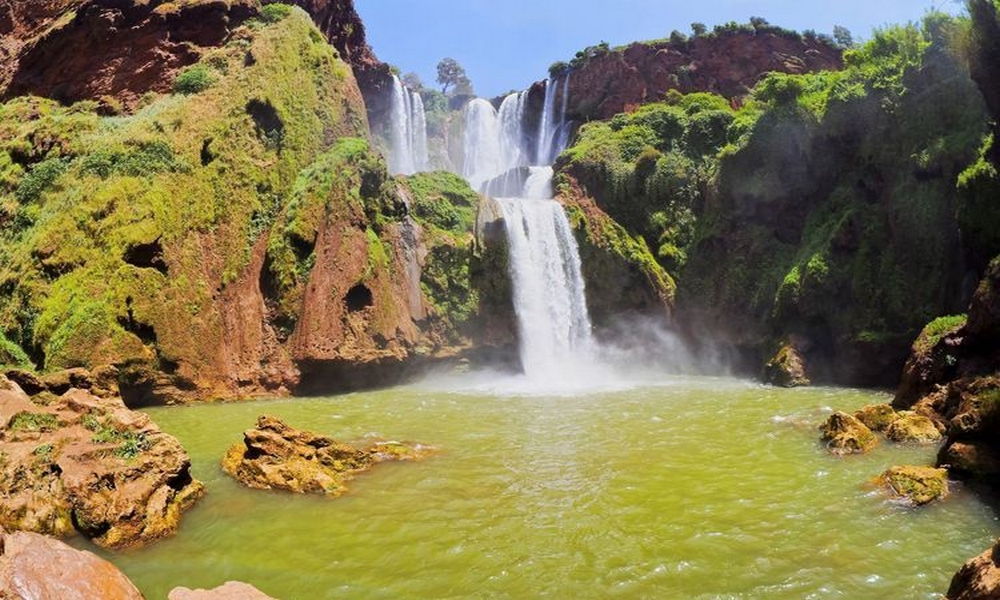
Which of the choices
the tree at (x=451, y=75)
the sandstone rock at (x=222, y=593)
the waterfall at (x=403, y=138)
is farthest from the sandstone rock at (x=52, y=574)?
the tree at (x=451, y=75)

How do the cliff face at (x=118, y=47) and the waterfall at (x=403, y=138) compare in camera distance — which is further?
the waterfall at (x=403, y=138)

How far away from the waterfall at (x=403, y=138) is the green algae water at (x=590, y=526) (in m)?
39.8

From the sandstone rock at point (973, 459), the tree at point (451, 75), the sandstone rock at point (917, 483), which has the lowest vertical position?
the sandstone rock at point (917, 483)

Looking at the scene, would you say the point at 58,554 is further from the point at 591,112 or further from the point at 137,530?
the point at 591,112

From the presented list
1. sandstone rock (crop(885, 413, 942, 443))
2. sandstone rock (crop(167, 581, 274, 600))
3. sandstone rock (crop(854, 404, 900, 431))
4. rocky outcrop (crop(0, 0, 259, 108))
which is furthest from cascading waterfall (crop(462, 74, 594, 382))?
sandstone rock (crop(167, 581, 274, 600))

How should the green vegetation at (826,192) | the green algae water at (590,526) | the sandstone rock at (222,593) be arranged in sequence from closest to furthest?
1. the sandstone rock at (222,593)
2. the green algae water at (590,526)
3. the green vegetation at (826,192)

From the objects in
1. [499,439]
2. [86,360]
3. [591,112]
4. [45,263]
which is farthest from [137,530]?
[591,112]

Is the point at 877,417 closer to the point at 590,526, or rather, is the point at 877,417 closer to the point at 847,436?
the point at 847,436

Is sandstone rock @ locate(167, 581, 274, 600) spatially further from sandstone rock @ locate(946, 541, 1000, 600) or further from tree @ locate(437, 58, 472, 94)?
tree @ locate(437, 58, 472, 94)

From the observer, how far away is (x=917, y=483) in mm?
9586

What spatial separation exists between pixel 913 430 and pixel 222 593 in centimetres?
1316

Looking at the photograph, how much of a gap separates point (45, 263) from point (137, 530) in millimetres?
15992

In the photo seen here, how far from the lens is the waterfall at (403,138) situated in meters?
51.8

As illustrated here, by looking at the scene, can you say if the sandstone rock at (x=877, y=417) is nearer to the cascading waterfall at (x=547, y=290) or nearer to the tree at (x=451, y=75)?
the cascading waterfall at (x=547, y=290)
